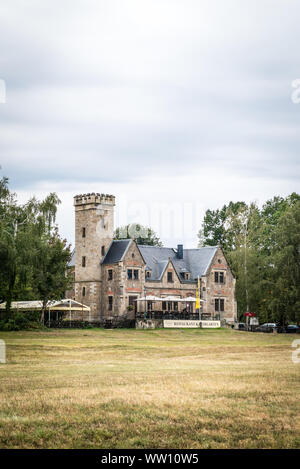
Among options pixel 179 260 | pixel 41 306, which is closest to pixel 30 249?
pixel 41 306

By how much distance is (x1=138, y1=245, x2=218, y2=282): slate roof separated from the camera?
74562mm

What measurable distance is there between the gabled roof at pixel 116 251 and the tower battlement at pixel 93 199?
180 inches

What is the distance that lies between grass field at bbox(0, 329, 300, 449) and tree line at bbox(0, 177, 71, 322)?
59.3 ft

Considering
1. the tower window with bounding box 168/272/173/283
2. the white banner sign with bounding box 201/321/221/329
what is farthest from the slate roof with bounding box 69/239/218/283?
the white banner sign with bounding box 201/321/221/329

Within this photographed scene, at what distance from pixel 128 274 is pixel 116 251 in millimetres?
3021

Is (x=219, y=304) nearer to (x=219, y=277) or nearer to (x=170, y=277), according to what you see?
(x=219, y=277)

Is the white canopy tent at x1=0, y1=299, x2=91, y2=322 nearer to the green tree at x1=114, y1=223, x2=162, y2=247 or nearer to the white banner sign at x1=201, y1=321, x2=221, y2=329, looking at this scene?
the white banner sign at x1=201, y1=321, x2=221, y2=329

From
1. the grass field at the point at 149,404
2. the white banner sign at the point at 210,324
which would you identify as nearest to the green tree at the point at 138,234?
the white banner sign at the point at 210,324

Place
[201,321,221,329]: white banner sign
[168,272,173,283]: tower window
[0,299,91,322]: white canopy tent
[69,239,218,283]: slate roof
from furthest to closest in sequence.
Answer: [168,272,173,283]: tower window → [69,239,218,283]: slate roof → [201,321,221,329]: white banner sign → [0,299,91,322]: white canopy tent

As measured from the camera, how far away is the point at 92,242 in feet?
236

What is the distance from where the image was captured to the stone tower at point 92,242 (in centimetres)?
7175

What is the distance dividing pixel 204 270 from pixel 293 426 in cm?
6340

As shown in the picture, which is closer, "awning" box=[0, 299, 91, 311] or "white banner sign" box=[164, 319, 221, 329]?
"awning" box=[0, 299, 91, 311]

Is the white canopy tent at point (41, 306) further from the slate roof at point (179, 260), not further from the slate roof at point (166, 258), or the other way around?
the slate roof at point (179, 260)
